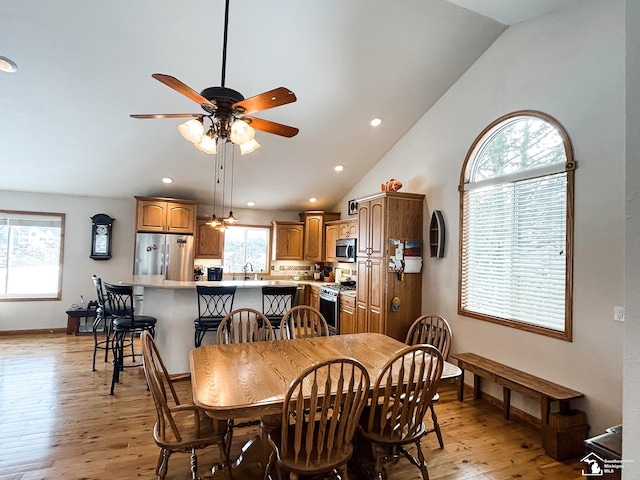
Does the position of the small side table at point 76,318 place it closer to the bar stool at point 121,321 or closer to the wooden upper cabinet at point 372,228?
the bar stool at point 121,321

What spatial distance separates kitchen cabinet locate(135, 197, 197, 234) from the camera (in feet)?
19.3

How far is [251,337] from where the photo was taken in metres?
3.31

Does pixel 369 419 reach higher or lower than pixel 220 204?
lower

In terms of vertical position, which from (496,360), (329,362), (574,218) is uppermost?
(574,218)

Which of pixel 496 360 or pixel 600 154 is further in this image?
pixel 496 360

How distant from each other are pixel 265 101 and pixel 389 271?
288 cm

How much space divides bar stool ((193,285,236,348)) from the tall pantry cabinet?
1.82 meters

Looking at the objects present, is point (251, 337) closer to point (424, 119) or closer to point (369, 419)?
point (369, 419)

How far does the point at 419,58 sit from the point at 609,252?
264 cm

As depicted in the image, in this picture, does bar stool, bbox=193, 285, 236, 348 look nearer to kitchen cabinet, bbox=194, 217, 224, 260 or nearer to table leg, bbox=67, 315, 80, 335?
kitchen cabinet, bbox=194, 217, 224, 260

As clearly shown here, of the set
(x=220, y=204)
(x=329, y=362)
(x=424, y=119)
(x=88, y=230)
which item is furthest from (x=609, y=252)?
(x=88, y=230)

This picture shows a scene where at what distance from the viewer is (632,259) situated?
93 cm

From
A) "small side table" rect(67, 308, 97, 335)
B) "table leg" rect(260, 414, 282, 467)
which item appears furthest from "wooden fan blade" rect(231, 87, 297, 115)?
"small side table" rect(67, 308, 97, 335)

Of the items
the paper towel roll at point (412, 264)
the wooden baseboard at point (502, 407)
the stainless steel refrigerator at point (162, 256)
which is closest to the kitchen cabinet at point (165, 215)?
the stainless steel refrigerator at point (162, 256)
